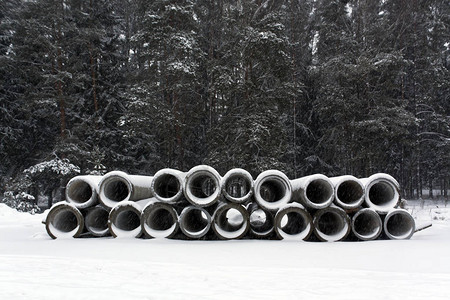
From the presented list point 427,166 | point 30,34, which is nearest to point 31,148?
point 30,34

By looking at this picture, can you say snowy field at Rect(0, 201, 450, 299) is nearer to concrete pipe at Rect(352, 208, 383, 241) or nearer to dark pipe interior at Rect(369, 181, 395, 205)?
concrete pipe at Rect(352, 208, 383, 241)

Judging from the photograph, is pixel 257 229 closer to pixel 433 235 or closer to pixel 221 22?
pixel 433 235

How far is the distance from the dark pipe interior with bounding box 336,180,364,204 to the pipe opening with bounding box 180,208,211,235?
9.85 feet

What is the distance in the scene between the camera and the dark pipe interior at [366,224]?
7781 mm

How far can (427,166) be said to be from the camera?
86.3 feet

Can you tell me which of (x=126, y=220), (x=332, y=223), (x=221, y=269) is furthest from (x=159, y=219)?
(x=221, y=269)

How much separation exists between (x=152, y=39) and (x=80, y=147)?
6.04 meters

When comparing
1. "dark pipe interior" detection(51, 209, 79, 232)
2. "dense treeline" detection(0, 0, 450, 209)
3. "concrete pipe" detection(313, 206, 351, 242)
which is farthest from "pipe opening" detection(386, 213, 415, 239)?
"dense treeline" detection(0, 0, 450, 209)

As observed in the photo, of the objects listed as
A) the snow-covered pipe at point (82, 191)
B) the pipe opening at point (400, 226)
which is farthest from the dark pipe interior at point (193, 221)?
the pipe opening at point (400, 226)

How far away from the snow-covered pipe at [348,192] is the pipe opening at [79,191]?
17.7ft

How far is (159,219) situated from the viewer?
876 centimetres

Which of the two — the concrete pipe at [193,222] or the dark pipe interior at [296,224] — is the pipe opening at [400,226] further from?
the concrete pipe at [193,222]

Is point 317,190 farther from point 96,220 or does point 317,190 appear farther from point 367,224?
point 96,220

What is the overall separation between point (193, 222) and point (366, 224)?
380 cm
